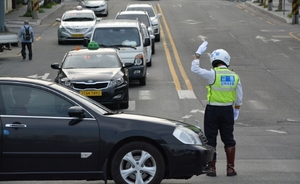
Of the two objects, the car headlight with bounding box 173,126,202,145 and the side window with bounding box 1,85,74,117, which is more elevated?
the side window with bounding box 1,85,74,117

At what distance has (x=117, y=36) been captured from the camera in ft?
72.3

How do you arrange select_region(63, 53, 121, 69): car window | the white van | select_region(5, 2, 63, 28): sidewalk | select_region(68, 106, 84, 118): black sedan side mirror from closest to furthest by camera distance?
select_region(68, 106, 84, 118): black sedan side mirror → select_region(63, 53, 121, 69): car window → the white van → select_region(5, 2, 63, 28): sidewalk

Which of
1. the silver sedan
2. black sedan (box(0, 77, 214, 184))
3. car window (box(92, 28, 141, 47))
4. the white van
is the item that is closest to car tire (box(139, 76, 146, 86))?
the white van

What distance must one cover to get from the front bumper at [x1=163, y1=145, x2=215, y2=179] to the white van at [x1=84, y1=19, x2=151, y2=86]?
40.8 feet

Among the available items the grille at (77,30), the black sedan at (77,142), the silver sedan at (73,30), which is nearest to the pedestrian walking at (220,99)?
the black sedan at (77,142)

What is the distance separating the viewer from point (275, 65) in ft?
85.3

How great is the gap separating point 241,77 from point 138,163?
Result: 14.8 m

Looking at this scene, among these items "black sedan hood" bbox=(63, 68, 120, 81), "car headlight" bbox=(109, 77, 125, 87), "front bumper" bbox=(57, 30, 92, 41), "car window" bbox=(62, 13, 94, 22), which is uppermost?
"black sedan hood" bbox=(63, 68, 120, 81)

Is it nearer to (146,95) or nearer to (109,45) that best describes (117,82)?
(146,95)

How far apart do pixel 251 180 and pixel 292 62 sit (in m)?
17.9

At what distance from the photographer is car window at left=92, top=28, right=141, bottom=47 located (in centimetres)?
2186

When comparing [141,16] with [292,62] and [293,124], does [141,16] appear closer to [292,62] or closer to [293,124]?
[292,62]

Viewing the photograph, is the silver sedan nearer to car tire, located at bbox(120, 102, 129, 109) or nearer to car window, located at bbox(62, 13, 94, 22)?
car window, located at bbox(62, 13, 94, 22)

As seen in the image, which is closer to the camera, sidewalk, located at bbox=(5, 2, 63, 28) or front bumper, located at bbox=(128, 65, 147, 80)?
front bumper, located at bbox=(128, 65, 147, 80)
